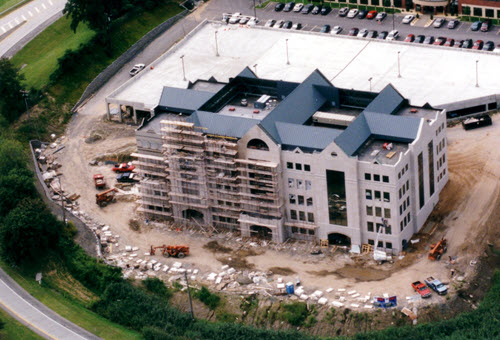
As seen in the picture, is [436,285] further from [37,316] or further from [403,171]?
[37,316]

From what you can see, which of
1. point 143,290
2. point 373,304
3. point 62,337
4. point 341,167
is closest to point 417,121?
point 341,167

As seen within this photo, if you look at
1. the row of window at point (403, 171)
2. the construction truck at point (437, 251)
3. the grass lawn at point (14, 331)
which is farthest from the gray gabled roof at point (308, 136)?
the grass lawn at point (14, 331)

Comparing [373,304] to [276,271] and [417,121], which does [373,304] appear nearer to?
[276,271]

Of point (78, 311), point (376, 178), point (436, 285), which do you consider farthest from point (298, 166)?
point (78, 311)

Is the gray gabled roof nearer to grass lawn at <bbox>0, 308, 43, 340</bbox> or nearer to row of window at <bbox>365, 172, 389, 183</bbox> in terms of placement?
row of window at <bbox>365, 172, 389, 183</bbox>

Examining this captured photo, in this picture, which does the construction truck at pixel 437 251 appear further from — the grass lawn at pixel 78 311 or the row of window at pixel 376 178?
the grass lawn at pixel 78 311

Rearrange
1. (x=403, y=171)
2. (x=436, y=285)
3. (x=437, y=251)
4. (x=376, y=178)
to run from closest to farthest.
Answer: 1. (x=436, y=285)
2. (x=376, y=178)
3. (x=403, y=171)
4. (x=437, y=251)
